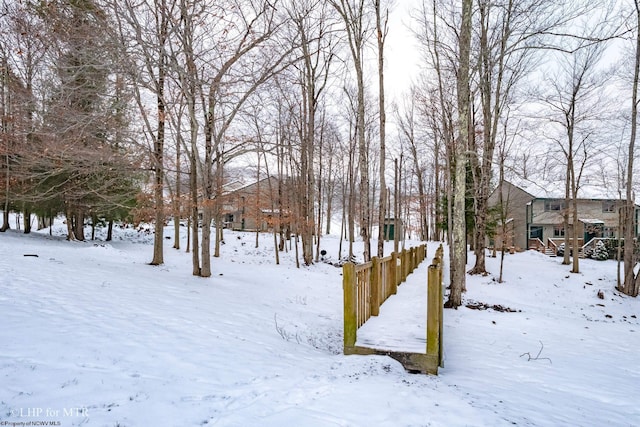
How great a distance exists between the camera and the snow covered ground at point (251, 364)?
2662 mm

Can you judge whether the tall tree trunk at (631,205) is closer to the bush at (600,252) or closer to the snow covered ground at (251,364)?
the snow covered ground at (251,364)

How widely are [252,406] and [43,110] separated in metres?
→ 8.04

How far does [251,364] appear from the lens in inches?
145

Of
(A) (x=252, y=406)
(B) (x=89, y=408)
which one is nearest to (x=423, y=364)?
(A) (x=252, y=406)

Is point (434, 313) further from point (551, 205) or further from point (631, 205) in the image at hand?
point (551, 205)

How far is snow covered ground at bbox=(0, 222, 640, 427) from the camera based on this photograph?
105 inches

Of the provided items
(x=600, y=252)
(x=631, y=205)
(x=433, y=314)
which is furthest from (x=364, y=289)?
(x=600, y=252)

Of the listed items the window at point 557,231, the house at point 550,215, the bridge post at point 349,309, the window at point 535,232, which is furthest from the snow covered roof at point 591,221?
the bridge post at point 349,309

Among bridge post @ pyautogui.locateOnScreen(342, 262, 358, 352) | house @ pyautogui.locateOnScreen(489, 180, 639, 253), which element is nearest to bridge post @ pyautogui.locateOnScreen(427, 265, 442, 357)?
bridge post @ pyautogui.locateOnScreen(342, 262, 358, 352)

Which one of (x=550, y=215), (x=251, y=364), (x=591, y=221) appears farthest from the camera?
(x=550, y=215)

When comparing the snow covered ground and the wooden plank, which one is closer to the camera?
the snow covered ground

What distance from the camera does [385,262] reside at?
267 inches

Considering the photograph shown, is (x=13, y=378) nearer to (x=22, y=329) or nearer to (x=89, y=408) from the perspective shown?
(x=89, y=408)

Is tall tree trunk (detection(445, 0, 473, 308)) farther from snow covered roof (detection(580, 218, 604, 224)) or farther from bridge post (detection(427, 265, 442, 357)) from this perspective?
snow covered roof (detection(580, 218, 604, 224))
